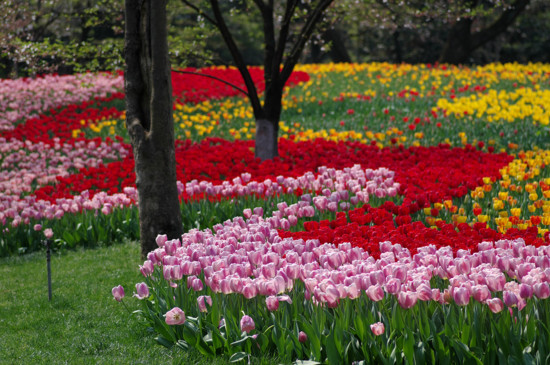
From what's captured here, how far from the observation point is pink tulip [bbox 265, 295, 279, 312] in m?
3.92

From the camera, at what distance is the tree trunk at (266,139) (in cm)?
1079

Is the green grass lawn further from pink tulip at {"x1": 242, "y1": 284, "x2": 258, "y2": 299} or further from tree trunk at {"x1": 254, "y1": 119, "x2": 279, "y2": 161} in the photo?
tree trunk at {"x1": 254, "y1": 119, "x2": 279, "y2": 161}

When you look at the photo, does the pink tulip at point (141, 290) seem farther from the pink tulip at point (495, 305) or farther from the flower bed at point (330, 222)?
the pink tulip at point (495, 305)

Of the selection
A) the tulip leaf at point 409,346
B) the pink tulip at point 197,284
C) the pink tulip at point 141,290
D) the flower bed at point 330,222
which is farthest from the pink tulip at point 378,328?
the pink tulip at point 141,290

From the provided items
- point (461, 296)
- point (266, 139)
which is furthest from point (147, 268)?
point (266, 139)

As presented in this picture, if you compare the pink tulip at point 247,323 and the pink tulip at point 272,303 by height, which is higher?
the pink tulip at point 272,303

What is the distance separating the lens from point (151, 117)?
6477 mm

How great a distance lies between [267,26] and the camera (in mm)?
11016

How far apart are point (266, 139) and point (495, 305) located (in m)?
7.53

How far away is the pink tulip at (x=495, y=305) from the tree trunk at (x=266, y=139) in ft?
24.5

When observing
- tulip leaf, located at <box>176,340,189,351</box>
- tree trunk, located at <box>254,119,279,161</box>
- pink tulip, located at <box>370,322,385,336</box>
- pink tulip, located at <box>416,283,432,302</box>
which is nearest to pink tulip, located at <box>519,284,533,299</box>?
pink tulip, located at <box>416,283,432,302</box>

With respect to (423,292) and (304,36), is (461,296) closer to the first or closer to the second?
(423,292)

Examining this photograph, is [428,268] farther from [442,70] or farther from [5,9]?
[442,70]

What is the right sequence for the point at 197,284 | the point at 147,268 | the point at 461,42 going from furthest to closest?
the point at 461,42 < the point at 147,268 < the point at 197,284
